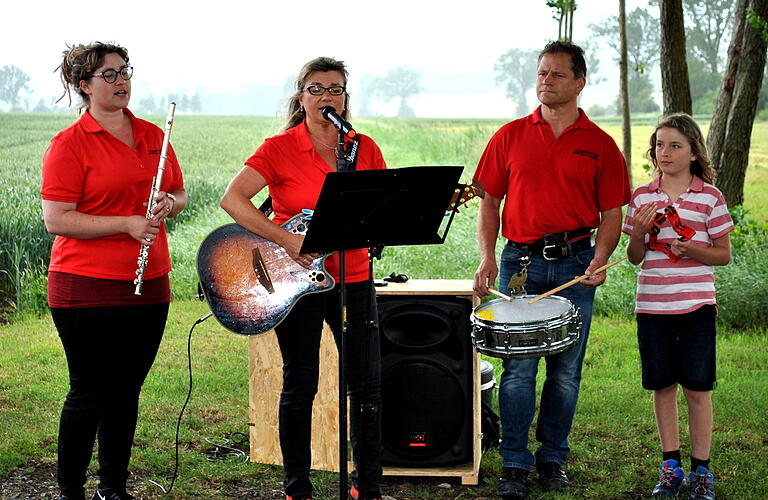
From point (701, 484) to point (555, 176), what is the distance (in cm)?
141

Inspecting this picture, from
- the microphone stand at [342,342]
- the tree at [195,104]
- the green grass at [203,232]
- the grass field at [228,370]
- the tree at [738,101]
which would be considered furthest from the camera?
the tree at [195,104]

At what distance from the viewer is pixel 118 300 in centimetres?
329

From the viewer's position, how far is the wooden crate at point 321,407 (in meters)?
4.04

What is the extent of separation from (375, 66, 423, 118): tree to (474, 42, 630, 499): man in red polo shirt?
30.4 ft

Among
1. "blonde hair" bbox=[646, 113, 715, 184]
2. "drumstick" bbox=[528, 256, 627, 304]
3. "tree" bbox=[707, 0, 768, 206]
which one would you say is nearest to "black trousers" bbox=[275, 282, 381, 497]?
"drumstick" bbox=[528, 256, 627, 304]

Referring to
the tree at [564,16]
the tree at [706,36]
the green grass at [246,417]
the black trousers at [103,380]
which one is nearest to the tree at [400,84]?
the tree at [706,36]

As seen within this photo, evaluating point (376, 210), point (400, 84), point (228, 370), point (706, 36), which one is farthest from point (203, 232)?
point (706, 36)

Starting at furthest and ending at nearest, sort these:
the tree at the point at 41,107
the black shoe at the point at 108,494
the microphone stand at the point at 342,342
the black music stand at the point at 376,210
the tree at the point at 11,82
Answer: the tree at the point at 41,107 → the tree at the point at 11,82 → the black shoe at the point at 108,494 → the microphone stand at the point at 342,342 → the black music stand at the point at 376,210

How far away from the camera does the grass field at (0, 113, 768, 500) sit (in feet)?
13.7

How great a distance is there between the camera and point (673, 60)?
23.0 ft

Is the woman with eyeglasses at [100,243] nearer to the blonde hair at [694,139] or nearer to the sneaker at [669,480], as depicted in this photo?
the blonde hair at [694,139]

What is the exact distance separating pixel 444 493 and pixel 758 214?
8.20 metres

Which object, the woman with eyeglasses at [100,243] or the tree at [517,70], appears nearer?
the woman with eyeglasses at [100,243]

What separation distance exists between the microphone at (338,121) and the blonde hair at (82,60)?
78 cm
